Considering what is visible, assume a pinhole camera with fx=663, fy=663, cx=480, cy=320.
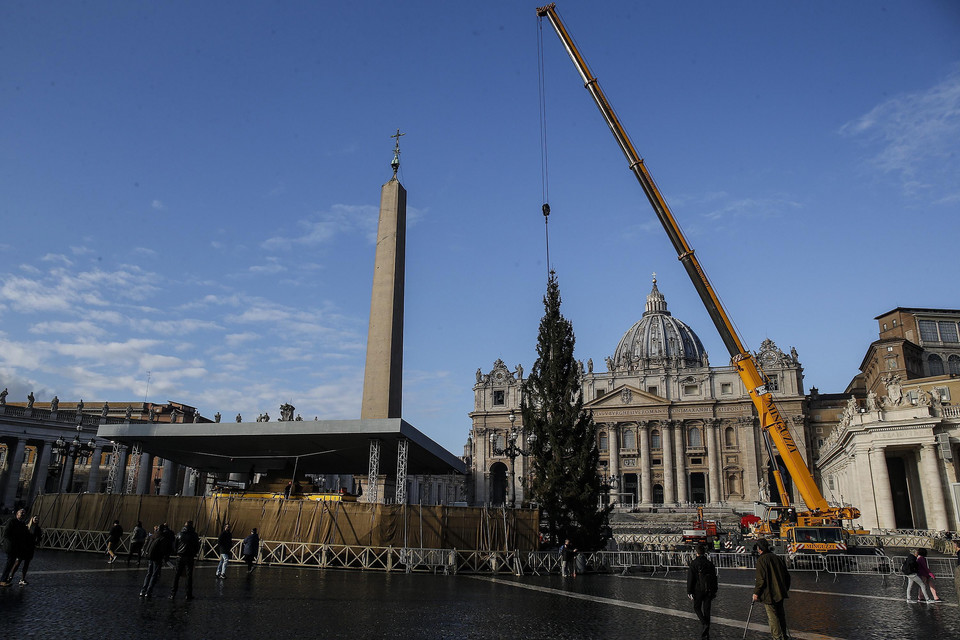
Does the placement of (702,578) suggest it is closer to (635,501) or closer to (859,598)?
(859,598)

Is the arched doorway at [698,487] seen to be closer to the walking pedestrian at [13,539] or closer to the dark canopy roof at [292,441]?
the dark canopy roof at [292,441]

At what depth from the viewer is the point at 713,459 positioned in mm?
74188

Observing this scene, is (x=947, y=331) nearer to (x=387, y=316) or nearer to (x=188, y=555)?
(x=387, y=316)

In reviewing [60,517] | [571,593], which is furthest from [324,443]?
[571,593]

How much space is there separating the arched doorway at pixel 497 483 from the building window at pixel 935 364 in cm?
4636

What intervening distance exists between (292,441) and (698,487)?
63.1m

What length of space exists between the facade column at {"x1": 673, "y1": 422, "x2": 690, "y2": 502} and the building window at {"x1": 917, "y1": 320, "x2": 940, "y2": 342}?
87.6 feet

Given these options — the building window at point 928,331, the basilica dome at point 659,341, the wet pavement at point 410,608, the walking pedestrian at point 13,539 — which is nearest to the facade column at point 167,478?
the wet pavement at point 410,608

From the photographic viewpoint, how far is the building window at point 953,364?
56.5m

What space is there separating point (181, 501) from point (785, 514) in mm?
23153

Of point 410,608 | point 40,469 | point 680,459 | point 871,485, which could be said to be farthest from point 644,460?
point 410,608

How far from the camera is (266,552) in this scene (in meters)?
19.8

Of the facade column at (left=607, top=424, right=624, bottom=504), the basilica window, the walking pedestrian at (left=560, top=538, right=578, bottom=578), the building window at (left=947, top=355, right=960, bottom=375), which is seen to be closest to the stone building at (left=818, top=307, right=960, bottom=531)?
the building window at (left=947, top=355, right=960, bottom=375)

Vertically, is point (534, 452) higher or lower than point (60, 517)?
higher
